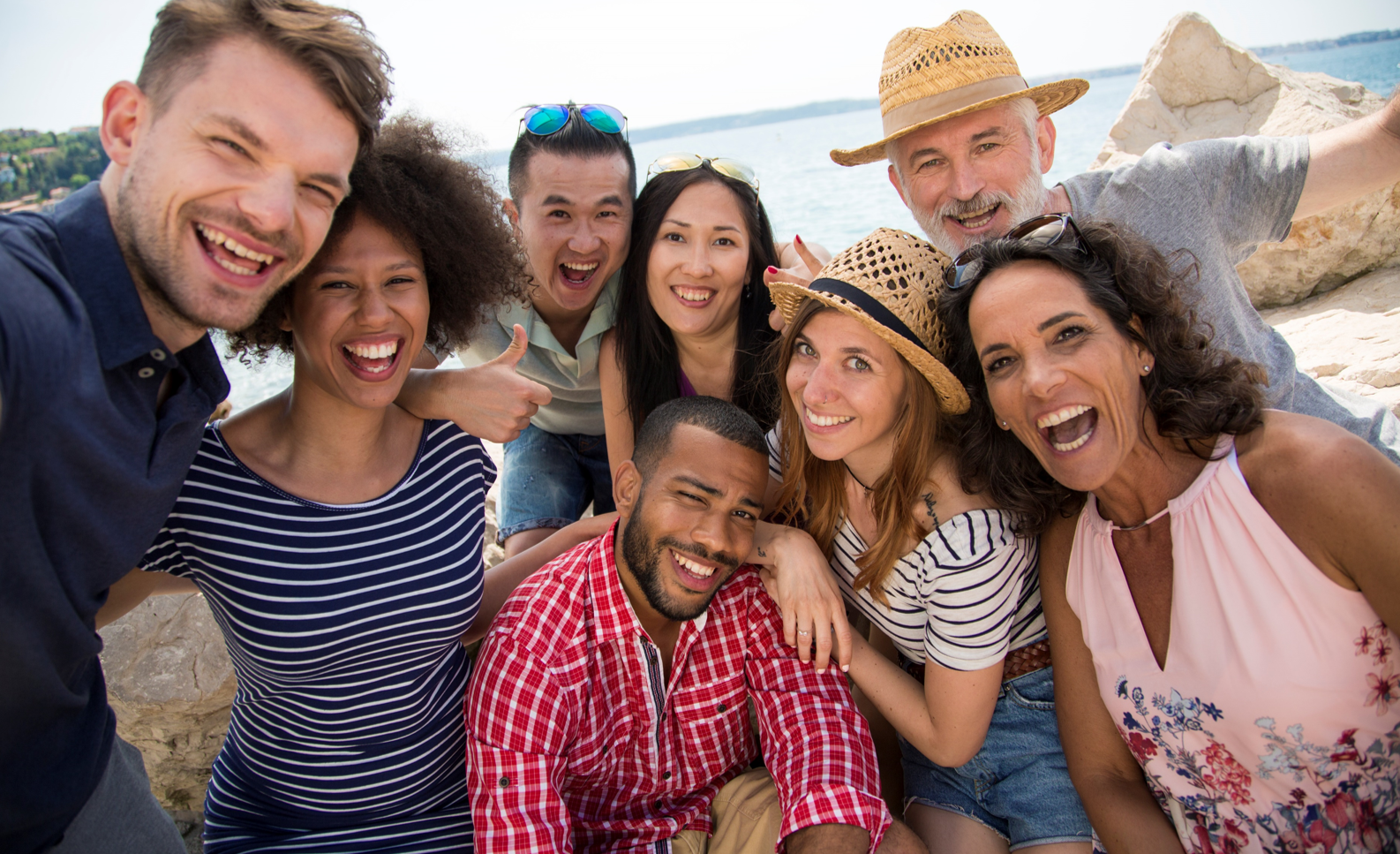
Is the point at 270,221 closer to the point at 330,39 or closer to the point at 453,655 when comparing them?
the point at 330,39

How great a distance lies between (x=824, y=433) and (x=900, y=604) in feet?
2.22

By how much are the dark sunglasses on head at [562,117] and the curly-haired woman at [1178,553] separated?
2.09 m

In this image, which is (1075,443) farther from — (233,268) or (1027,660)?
(233,268)

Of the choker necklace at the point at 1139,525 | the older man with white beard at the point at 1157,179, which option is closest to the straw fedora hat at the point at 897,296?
the choker necklace at the point at 1139,525

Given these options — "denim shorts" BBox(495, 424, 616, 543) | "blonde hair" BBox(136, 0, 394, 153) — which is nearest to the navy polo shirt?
"blonde hair" BBox(136, 0, 394, 153)

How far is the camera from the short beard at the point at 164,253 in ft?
6.23

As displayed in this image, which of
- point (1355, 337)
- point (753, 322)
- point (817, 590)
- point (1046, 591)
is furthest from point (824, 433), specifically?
point (1355, 337)

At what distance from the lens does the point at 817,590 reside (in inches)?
108

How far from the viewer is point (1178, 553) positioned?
7.84 feet

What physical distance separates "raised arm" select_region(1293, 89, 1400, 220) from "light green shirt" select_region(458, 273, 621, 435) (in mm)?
3106

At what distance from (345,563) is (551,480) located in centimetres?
223

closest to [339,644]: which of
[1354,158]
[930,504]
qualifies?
[930,504]

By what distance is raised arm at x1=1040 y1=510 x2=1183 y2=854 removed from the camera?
255cm

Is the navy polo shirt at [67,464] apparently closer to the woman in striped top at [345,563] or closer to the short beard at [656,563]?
the woman in striped top at [345,563]
